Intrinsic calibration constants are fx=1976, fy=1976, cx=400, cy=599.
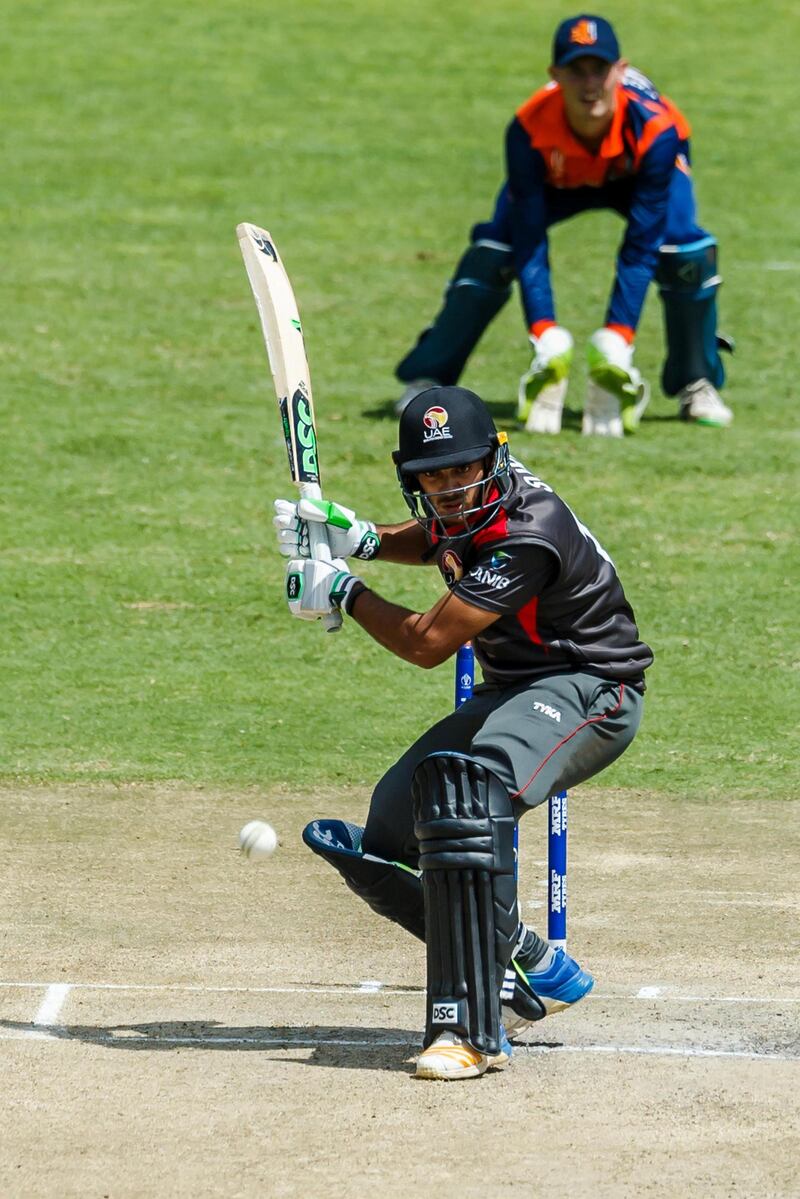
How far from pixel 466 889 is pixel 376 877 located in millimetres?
432

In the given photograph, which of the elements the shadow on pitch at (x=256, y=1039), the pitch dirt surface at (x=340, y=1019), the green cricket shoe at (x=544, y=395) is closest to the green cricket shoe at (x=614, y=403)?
the green cricket shoe at (x=544, y=395)

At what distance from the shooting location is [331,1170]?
466 cm

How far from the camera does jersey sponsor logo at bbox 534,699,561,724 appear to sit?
551cm

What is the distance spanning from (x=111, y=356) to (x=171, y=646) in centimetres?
489

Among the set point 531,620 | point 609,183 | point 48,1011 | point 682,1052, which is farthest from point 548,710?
point 609,183

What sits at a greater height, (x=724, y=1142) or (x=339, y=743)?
(x=724, y=1142)

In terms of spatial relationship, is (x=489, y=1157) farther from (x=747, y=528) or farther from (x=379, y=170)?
(x=379, y=170)

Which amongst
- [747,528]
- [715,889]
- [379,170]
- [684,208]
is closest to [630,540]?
[747,528]

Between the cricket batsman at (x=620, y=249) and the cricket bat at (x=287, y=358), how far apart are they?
219 inches

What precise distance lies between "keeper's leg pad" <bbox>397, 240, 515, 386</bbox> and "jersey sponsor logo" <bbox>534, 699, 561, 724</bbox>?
7.28 meters

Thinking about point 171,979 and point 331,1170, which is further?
point 171,979

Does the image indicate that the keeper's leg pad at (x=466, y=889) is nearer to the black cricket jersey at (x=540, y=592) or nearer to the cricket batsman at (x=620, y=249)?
the black cricket jersey at (x=540, y=592)

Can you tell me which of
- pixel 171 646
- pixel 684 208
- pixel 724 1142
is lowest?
Result: pixel 171 646

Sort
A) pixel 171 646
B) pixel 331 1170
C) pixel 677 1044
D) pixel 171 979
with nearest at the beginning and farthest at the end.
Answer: pixel 331 1170, pixel 677 1044, pixel 171 979, pixel 171 646
